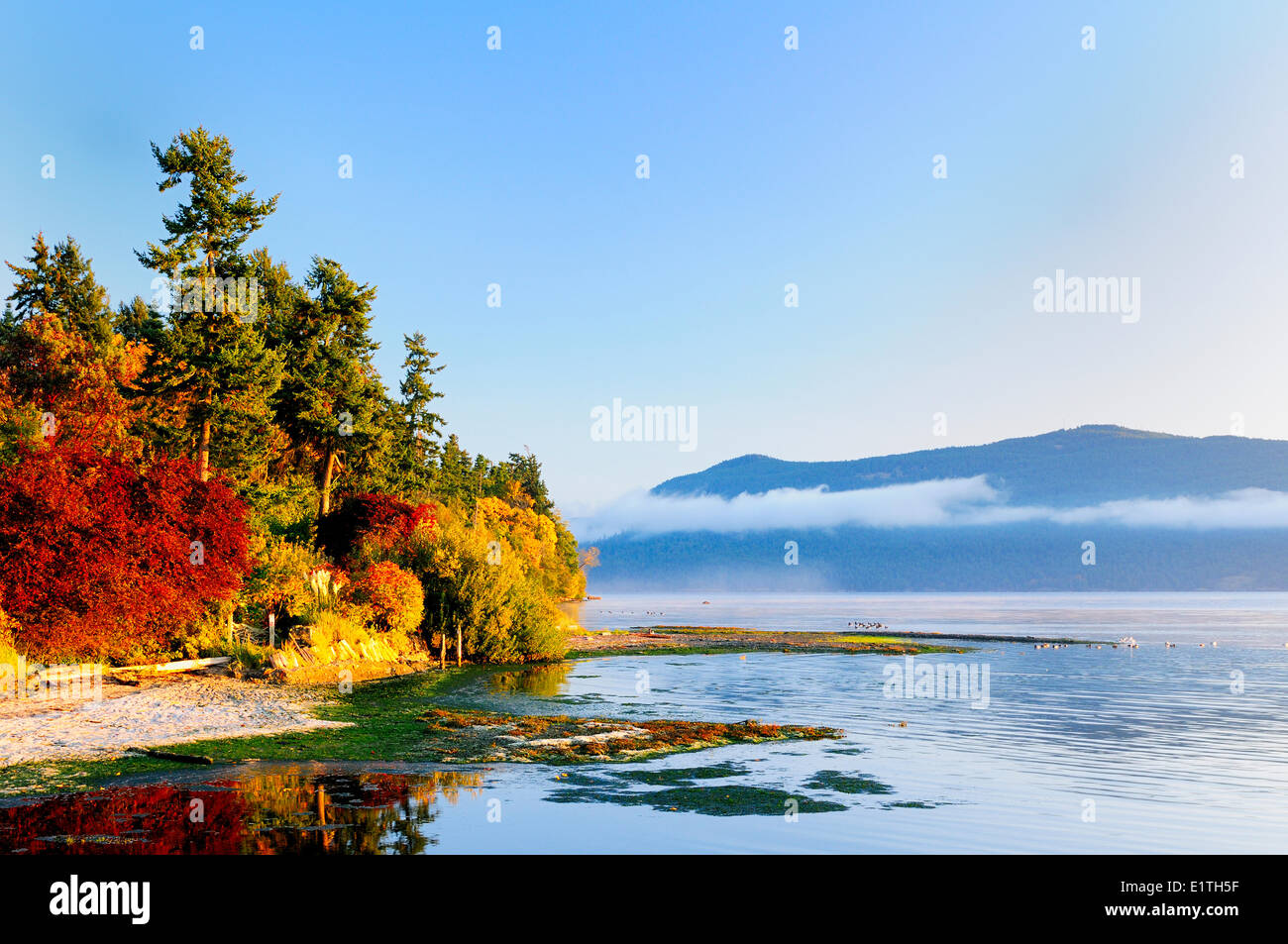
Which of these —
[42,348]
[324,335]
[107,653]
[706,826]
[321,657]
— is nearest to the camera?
[706,826]

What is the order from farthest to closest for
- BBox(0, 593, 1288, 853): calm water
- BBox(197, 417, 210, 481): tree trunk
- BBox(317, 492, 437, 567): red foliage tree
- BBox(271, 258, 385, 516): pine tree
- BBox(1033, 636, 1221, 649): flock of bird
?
BBox(1033, 636, 1221, 649): flock of bird, BBox(271, 258, 385, 516): pine tree, BBox(317, 492, 437, 567): red foliage tree, BBox(197, 417, 210, 481): tree trunk, BBox(0, 593, 1288, 853): calm water

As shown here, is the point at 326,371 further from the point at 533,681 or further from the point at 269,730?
the point at 269,730

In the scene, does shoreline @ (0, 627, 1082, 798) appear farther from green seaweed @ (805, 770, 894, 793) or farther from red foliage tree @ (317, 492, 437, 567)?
red foliage tree @ (317, 492, 437, 567)

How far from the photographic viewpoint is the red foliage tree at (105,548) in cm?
2659

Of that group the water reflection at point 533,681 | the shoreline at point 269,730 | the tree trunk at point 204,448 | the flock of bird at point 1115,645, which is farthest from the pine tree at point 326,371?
the flock of bird at point 1115,645

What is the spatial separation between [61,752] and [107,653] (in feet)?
49.2

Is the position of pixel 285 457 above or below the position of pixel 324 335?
below

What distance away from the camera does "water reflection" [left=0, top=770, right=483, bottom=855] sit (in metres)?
12.2

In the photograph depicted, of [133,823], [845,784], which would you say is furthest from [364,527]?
[133,823]

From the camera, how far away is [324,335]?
5100 centimetres

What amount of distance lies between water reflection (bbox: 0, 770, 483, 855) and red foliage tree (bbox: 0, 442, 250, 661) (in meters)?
13.9

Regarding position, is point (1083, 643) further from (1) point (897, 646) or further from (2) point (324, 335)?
(2) point (324, 335)

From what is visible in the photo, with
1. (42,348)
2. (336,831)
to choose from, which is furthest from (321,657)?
(42,348)

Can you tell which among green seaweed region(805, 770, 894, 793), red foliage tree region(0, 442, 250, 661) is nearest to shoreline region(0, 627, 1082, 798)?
red foliage tree region(0, 442, 250, 661)
